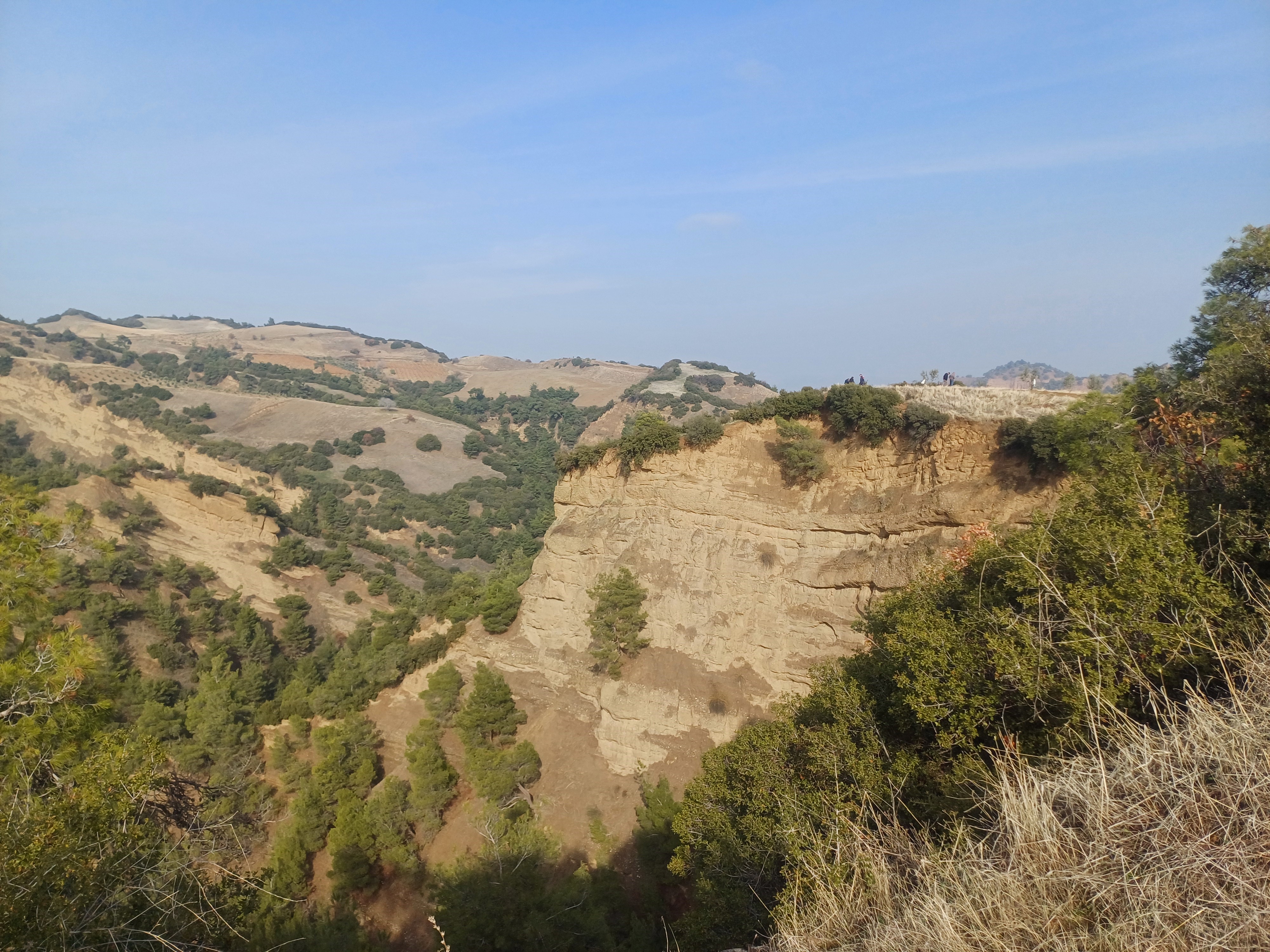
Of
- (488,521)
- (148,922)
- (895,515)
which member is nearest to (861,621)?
(895,515)

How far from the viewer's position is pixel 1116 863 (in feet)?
12.9

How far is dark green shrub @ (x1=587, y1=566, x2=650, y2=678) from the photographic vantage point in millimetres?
22703

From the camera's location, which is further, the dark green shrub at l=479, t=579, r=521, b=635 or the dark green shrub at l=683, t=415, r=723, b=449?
the dark green shrub at l=479, t=579, r=521, b=635

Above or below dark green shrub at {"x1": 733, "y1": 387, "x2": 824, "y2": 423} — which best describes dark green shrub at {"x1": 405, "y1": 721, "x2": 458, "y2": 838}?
below

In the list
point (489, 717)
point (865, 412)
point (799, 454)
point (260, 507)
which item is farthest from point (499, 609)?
point (260, 507)

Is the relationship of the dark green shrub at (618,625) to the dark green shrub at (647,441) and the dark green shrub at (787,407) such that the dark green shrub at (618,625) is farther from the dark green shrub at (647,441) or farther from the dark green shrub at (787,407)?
the dark green shrub at (787,407)

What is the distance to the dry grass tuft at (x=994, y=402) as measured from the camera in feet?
59.7

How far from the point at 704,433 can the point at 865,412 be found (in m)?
5.69

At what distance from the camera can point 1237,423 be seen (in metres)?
7.52

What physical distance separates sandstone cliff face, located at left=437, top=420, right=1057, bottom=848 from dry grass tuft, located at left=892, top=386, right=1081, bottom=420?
0.61m

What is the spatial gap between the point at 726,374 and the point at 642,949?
106 meters

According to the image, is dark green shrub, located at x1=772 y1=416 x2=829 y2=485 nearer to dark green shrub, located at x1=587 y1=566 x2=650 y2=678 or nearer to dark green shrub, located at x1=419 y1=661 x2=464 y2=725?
dark green shrub, located at x1=587 y1=566 x2=650 y2=678

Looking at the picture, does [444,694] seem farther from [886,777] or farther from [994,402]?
[994,402]

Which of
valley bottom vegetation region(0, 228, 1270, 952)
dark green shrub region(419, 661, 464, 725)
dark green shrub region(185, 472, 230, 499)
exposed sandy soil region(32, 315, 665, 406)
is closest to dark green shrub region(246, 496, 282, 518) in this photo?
dark green shrub region(185, 472, 230, 499)
